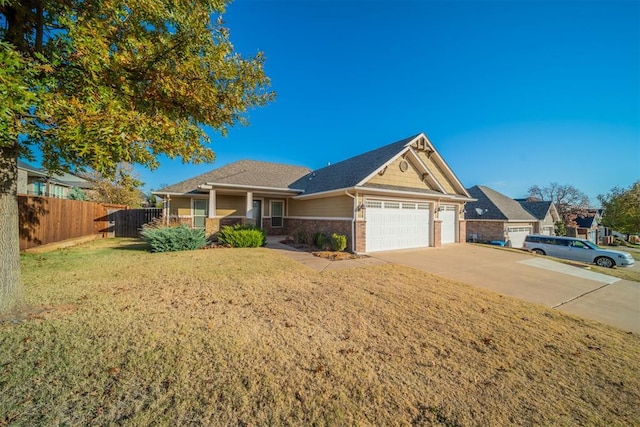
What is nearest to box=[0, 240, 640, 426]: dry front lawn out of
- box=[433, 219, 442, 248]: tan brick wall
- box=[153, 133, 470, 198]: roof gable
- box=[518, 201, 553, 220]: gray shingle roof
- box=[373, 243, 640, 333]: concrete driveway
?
box=[373, 243, 640, 333]: concrete driveway

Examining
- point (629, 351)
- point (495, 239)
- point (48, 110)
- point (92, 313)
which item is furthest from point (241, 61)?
point (495, 239)

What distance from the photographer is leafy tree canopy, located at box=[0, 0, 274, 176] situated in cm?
339

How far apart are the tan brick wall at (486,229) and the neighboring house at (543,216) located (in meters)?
6.54

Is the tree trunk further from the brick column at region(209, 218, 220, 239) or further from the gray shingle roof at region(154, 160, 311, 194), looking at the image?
the gray shingle roof at region(154, 160, 311, 194)

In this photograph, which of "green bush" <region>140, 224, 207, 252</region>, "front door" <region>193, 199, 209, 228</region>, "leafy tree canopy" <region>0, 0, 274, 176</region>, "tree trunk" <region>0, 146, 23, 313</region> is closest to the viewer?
"leafy tree canopy" <region>0, 0, 274, 176</region>

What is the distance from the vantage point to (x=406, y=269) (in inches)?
329

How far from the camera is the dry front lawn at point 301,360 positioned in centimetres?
231

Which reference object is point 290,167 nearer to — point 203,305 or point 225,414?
point 203,305

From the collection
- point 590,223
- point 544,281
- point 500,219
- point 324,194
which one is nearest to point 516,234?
point 500,219

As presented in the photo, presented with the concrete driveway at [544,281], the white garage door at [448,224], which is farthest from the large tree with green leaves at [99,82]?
the white garage door at [448,224]

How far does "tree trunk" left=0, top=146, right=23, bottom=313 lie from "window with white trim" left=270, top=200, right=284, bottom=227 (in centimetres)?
1309

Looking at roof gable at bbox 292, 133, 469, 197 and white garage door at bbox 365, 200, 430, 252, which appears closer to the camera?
white garage door at bbox 365, 200, 430, 252

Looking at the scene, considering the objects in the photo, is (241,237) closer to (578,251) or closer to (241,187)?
(241,187)

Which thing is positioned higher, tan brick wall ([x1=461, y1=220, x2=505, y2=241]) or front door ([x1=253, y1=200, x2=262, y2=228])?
front door ([x1=253, y1=200, x2=262, y2=228])
